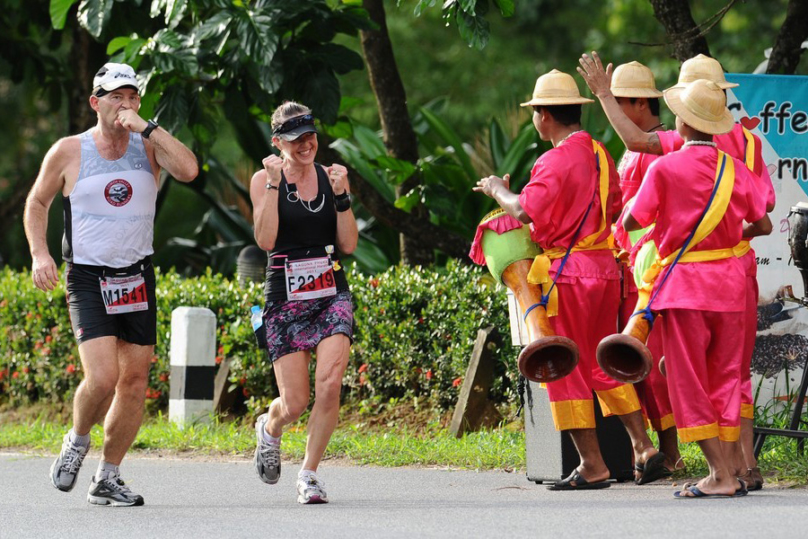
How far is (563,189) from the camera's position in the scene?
6742 millimetres

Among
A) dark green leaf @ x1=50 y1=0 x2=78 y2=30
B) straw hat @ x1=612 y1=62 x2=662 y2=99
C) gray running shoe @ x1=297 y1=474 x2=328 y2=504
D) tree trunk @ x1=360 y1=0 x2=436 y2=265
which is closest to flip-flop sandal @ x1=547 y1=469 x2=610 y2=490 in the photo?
gray running shoe @ x1=297 y1=474 x2=328 y2=504

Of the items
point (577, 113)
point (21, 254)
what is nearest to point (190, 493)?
point (577, 113)

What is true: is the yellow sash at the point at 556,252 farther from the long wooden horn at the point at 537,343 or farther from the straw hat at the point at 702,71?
the straw hat at the point at 702,71

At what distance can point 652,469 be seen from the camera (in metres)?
6.98

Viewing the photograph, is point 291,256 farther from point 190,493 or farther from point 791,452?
point 791,452

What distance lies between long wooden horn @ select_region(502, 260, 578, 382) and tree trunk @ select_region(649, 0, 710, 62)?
9.74 ft

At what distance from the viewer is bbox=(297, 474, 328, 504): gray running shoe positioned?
22.4ft

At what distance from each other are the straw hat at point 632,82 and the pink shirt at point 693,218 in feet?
2.46

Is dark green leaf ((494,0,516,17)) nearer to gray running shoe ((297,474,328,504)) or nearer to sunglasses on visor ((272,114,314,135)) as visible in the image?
sunglasses on visor ((272,114,314,135))

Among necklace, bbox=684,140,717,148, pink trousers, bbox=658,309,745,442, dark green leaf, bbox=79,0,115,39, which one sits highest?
dark green leaf, bbox=79,0,115,39

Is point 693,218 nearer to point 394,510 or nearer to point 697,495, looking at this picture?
point 697,495

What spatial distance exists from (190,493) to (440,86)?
1801 centimetres

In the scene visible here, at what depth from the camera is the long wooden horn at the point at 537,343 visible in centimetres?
656

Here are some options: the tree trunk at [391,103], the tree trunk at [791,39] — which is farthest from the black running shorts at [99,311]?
the tree trunk at [791,39]
